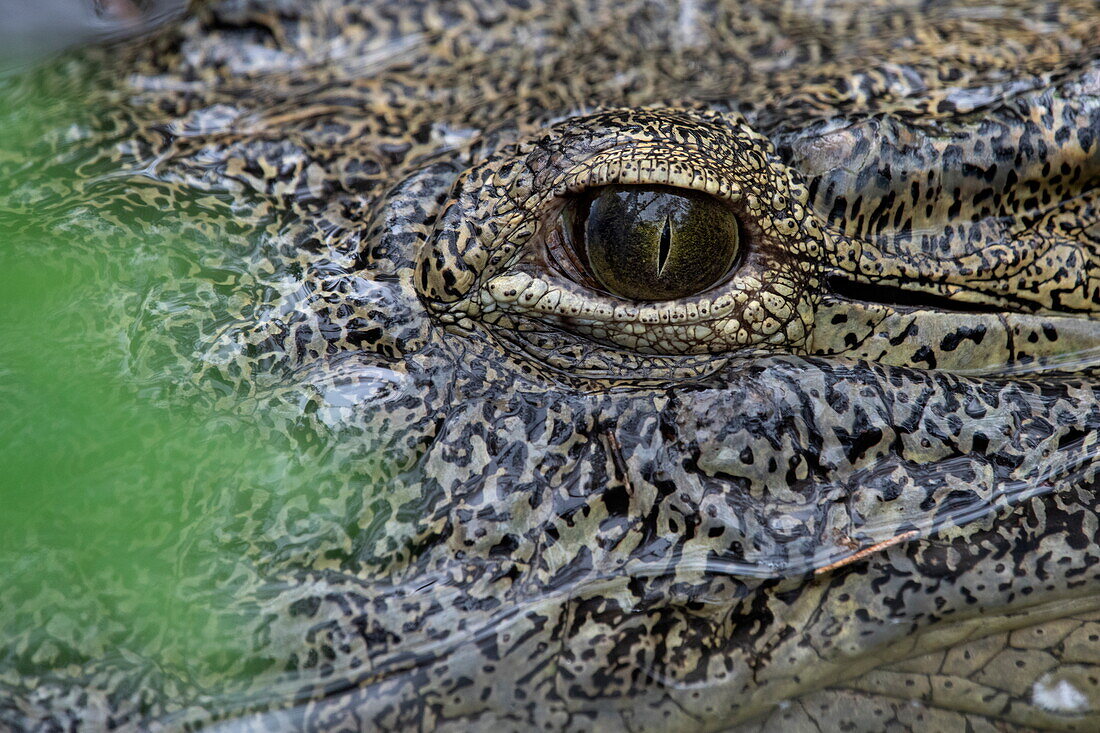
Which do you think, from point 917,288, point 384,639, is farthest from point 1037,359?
point 384,639

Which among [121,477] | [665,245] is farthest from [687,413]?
[121,477]

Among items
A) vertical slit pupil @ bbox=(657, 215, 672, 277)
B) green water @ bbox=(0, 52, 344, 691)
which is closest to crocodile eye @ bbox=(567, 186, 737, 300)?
vertical slit pupil @ bbox=(657, 215, 672, 277)

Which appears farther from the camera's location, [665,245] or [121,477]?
[665,245]

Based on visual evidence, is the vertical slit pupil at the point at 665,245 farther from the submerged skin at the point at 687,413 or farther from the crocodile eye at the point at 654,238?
the submerged skin at the point at 687,413

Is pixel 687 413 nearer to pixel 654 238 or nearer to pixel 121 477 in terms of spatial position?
pixel 654 238

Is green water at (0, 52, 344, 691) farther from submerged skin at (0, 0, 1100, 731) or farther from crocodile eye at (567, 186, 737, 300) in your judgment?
crocodile eye at (567, 186, 737, 300)

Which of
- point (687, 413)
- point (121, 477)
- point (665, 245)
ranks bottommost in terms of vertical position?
point (687, 413)

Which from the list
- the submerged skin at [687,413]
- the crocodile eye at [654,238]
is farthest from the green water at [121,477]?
the crocodile eye at [654,238]
